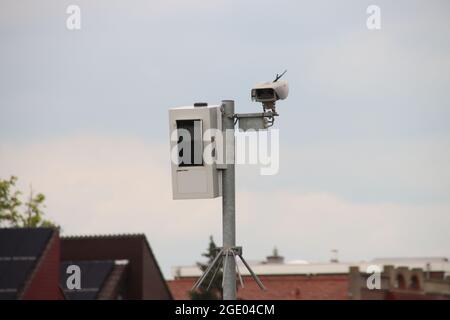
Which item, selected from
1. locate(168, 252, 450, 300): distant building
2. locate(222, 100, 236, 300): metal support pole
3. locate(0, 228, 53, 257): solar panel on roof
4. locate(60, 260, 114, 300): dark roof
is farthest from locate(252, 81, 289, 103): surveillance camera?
locate(168, 252, 450, 300): distant building

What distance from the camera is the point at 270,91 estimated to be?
1077 cm

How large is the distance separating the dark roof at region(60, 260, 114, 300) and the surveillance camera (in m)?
52.4

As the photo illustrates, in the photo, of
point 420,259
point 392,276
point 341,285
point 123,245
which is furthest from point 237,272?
point 420,259

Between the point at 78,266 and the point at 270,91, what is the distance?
56928 mm

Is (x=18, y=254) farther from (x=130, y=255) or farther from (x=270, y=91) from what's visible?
(x=270, y=91)

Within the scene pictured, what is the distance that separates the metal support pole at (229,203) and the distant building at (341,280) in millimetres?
64122

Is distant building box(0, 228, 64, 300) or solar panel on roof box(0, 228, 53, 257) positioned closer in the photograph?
distant building box(0, 228, 64, 300)

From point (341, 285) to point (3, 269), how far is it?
41.4 metres

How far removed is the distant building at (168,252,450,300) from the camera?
252 ft

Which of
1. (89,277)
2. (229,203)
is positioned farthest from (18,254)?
(229,203)

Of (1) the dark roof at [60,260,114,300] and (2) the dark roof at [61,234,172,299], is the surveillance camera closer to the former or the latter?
(1) the dark roof at [60,260,114,300]

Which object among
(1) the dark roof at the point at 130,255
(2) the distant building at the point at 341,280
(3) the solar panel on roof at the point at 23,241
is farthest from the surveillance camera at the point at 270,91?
(2) the distant building at the point at 341,280
